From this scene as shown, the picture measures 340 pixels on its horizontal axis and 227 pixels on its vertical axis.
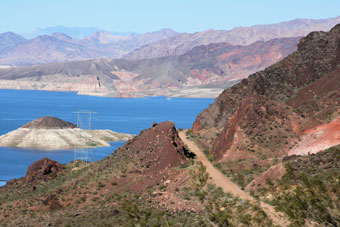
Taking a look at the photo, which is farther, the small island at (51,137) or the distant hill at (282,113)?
the small island at (51,137)

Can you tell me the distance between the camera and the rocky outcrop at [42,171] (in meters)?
56.8

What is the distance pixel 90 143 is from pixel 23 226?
112 meters

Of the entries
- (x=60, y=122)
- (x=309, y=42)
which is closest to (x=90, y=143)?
(x=60, y=122)

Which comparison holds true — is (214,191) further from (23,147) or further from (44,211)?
(23,147)

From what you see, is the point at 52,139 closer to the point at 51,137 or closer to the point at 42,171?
the point at 51,137

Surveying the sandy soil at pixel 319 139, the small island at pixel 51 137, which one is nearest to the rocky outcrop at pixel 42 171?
the sandy soil at pixel 319 139

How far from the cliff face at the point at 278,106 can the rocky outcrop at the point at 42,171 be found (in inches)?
647

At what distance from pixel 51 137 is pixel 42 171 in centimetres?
9527

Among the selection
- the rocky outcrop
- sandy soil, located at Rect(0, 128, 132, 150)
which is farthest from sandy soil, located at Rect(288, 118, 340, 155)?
sandy soil, located at Rect(0, 128, 132, 150)

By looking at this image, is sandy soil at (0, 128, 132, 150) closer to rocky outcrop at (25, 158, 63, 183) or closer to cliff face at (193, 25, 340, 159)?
cliff face at (193, 25, 340, 159)

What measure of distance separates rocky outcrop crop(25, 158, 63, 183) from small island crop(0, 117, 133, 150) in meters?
87.4

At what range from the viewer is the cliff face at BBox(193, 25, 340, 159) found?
5359 centimetres

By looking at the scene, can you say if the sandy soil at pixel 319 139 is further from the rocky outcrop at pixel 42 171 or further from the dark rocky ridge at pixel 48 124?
the dark rocky ridge at pixel 48 124

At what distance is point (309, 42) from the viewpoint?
8644 centimetres
